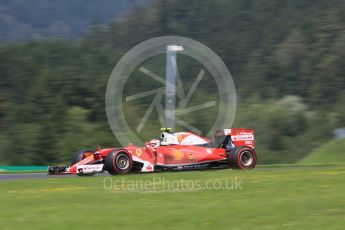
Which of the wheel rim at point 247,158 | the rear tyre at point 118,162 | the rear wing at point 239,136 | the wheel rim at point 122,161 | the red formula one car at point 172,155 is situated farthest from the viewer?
the rear wing at point 239,136

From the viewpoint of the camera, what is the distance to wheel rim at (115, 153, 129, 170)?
25.1 m

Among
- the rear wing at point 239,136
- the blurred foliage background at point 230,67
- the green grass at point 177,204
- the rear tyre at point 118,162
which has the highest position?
the blurred foliage background at point 230,67

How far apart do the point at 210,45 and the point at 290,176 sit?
15711 cm

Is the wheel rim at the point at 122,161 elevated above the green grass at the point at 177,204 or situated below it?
above

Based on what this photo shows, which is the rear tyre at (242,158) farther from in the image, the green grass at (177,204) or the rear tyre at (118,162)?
the green grass at (177,204)

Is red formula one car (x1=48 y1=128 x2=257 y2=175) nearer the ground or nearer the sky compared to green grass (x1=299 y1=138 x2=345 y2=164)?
nearer the ground

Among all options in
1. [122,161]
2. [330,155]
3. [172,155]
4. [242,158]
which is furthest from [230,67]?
[122,161]

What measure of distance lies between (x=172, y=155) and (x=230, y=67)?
138m

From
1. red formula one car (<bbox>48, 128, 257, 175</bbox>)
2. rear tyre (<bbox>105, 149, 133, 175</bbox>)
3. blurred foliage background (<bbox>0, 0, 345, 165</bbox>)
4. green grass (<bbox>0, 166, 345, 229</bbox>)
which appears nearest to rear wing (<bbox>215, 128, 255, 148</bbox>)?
red formula one car (<bbox>48, 128, 257, 175</bbox>)

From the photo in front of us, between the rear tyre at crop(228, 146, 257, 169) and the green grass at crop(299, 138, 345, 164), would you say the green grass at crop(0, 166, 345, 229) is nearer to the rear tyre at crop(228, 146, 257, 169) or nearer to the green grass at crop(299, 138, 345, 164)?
the rear tyre at crop(228, 146, 257, 169)

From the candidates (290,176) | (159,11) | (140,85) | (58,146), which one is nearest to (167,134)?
(290,176)

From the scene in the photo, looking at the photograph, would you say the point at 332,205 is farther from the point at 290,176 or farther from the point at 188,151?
the point at 188,151

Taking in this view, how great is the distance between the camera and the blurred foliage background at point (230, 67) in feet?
266

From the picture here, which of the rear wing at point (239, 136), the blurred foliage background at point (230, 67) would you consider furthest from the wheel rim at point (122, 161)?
the blurred foliage background at point (230, 67)
